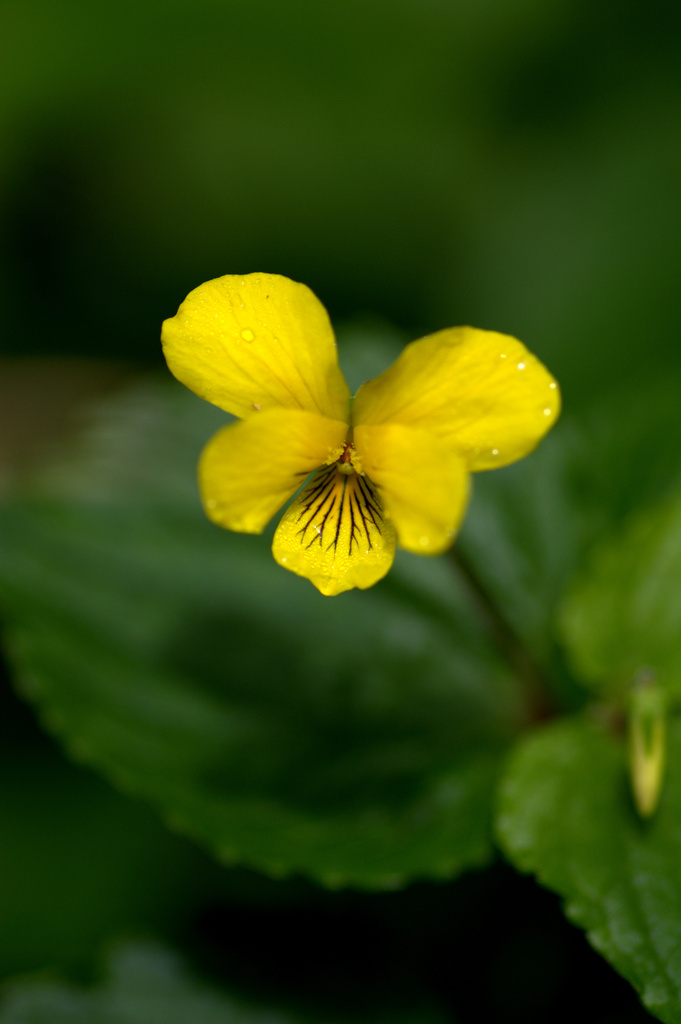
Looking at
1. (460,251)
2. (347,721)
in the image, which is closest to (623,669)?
(347,721)

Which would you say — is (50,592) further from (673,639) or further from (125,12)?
(125,12)

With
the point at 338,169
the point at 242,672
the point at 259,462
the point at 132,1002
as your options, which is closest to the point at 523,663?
the point at 242,672

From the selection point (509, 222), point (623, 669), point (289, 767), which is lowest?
point (289, 767)

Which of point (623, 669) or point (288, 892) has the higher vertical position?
point (623, 669)

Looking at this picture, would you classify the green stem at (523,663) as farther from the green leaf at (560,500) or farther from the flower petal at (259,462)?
the flower petal at (259,462)

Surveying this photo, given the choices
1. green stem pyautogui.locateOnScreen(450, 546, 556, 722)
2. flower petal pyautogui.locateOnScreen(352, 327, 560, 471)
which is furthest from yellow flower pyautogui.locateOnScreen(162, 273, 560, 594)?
green stem pyautogui.locateOnScreen(450, 546, 556, 722)

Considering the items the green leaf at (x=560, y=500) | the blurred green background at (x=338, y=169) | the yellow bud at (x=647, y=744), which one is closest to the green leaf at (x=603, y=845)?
the yellow bud at (x=647, y=744)

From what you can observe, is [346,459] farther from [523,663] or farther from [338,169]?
[338,169]

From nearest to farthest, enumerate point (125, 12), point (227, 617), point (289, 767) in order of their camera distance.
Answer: point (289, 767) < point (227, 617) < point (125, 12)

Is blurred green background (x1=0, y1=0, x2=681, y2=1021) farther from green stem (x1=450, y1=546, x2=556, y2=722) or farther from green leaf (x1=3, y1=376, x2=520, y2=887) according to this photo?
green stem (x1=450, y1=546, x2=556, y2=722)
